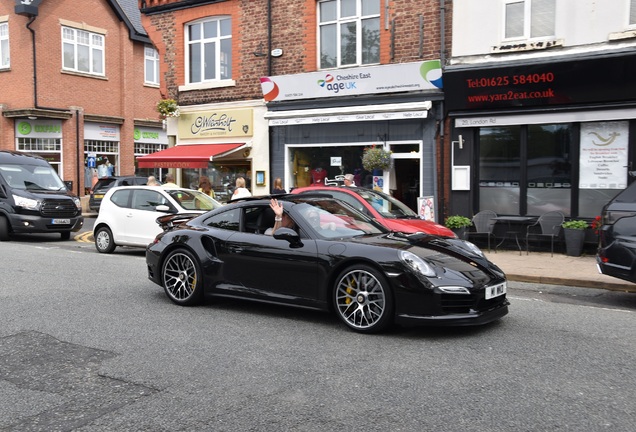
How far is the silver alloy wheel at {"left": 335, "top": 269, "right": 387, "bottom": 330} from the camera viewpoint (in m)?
6.07

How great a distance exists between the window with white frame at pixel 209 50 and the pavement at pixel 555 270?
973cm

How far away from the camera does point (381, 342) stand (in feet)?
19.2

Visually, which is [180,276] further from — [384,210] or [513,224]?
[513,224]

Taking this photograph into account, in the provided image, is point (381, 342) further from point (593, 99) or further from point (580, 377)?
point (593, 99)

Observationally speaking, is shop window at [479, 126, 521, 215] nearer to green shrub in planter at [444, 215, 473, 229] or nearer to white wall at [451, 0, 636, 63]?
green shrub in planter at [444, 215, 473, 229]

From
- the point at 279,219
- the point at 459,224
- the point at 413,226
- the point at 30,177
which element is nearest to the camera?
the point at 279,219

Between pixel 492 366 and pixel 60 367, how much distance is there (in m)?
3.59

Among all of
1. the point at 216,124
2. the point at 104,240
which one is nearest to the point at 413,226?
the point at 104,240

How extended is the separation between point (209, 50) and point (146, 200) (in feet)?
22.7

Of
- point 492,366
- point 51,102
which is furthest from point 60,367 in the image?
point 51,102

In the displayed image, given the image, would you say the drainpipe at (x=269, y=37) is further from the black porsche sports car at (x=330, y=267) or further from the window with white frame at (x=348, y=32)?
the black porsche sports car at (x=330, y=267)

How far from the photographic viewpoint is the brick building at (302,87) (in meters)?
14.9

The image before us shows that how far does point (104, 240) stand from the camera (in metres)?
13.8

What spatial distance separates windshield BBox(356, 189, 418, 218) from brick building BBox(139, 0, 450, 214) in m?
2.79
